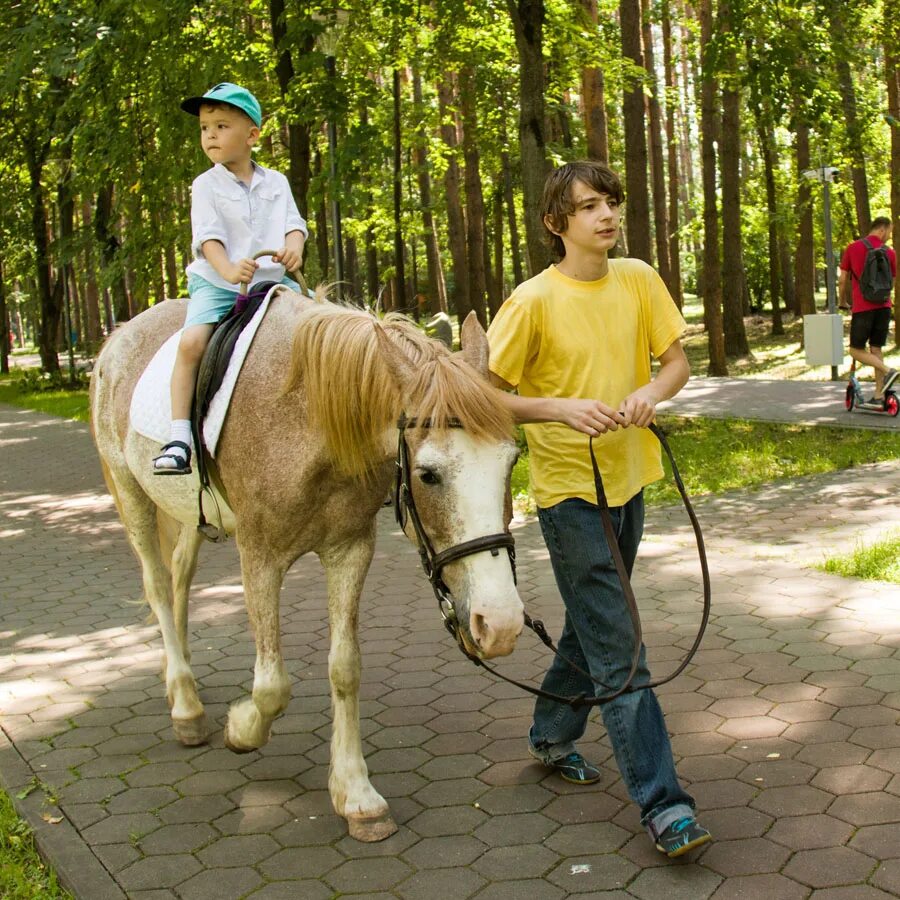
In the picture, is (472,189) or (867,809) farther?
(472,189)

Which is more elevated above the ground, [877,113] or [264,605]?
[877,113]

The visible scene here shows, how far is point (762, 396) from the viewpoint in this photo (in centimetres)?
1625

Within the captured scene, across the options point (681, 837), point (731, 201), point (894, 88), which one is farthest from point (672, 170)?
point (681, 837)

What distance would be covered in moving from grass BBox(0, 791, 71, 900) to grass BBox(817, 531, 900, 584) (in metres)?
5.17

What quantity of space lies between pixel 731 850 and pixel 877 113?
1312 cm

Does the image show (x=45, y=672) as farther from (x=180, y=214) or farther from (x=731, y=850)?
(x=180, y=214)

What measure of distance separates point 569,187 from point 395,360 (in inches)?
33.6

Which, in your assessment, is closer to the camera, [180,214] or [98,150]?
[98,150]

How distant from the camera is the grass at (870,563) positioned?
23.1 feet

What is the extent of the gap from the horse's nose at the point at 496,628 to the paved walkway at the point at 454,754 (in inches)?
37.6

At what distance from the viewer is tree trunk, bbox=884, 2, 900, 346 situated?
14.5 metres

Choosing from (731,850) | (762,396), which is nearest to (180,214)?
(762,396)

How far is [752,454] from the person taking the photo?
11.8 metres

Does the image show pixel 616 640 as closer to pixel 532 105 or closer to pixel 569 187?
pixel 569 187
